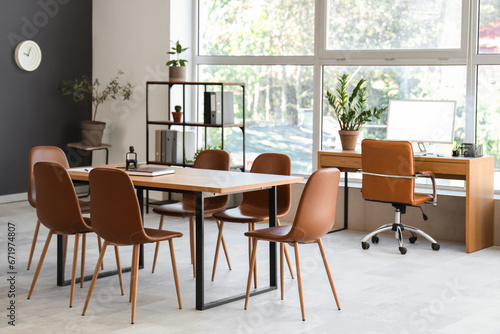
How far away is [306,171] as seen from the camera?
25.8 feet

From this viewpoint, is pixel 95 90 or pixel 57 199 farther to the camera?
pixel 95 90

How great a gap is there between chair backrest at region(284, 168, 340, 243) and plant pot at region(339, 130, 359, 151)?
2663mm

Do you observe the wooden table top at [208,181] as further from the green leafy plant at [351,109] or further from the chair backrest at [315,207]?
the green leafy plant at [351,109]

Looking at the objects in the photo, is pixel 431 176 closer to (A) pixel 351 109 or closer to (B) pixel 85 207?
(A) pixel 351 109

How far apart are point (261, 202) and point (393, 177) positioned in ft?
4.51

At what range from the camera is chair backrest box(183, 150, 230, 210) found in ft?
17.6

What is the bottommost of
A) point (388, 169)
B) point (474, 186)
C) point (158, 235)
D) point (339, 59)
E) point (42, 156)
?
point (158, 235)

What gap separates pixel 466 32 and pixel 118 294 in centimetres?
404

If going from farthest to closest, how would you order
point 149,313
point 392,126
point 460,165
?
point 392,126, point 460,165, point 149,313


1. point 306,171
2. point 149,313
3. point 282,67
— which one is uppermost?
point 282,67

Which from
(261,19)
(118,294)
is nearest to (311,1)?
(261,19)

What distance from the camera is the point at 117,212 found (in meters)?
4.08

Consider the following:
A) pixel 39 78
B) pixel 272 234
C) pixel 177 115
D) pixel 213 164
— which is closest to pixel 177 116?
pixel 177 115

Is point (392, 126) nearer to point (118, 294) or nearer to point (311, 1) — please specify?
point (311, 1)
